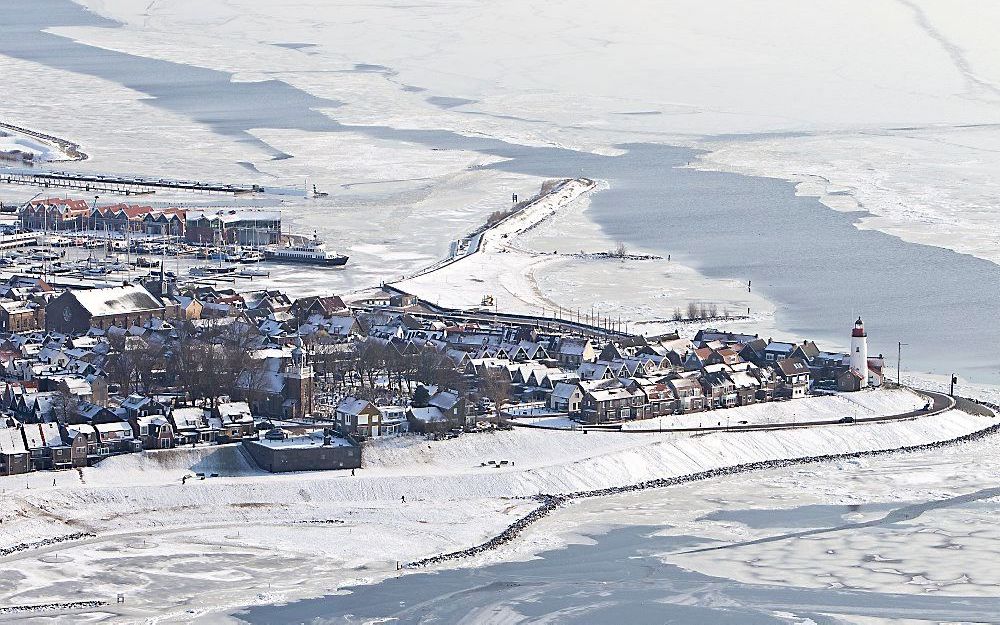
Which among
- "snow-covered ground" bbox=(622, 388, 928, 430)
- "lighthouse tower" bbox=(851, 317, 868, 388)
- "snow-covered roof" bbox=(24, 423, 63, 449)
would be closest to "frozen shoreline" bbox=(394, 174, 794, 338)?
"lighthouse tower" bbox=(851, 317, 868, 388)

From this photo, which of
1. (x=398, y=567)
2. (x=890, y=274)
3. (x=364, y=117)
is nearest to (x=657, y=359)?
(x=398, y=567)

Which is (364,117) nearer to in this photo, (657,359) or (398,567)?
(657,359)

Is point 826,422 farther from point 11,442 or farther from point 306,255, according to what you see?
point 306,255

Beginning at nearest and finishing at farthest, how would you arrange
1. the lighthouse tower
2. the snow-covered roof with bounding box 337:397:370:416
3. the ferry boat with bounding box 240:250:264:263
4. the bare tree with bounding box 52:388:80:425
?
1. the bare tree with bounding box 52:388:80:425
2. the snow-covered roof with bounding box 337:397:370:416
3. the lighthouse tower
4. the ferry boat with bounding box 240:250:264:263

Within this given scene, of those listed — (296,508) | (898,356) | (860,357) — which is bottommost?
(296,508)

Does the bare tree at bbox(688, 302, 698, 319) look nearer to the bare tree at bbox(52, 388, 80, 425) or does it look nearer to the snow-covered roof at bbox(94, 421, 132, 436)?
the bare tree at bbox(52, 388, 80, 425)

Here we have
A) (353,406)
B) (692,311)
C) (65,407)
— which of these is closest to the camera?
(65,407)

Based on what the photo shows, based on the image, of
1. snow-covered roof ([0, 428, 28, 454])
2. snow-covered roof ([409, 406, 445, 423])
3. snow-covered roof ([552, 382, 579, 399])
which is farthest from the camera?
snow-covered roof ([552, 382, 579, 399])

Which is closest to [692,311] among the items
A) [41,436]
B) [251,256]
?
[251,256]
